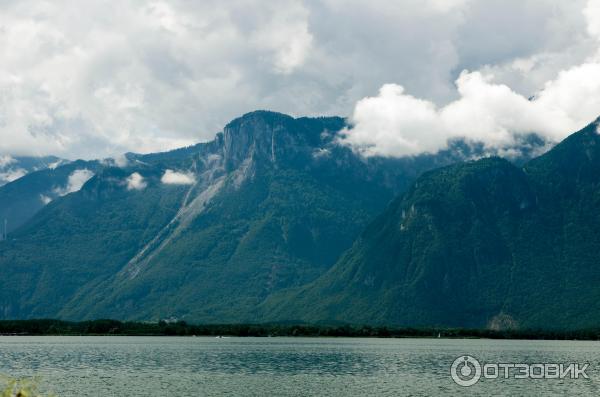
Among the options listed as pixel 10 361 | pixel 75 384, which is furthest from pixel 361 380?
pixel 10 361

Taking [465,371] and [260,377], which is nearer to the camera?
[260,377]

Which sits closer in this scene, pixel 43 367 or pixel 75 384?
pixel 75 384

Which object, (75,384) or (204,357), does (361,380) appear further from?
(204,357)

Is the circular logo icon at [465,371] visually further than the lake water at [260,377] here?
Yes

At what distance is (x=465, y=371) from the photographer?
162000 millimetres

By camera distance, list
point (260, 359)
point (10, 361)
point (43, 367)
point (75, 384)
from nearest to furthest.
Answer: point (75, 384)
point (43, 367)
point (10, 361)
point (260, 359)

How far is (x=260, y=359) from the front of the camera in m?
194

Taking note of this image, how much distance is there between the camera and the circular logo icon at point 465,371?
14062 centimetres

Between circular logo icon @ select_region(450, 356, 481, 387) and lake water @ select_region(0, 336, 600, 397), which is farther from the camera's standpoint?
circular logo icon @ select_region(450, 356, 481, 387)

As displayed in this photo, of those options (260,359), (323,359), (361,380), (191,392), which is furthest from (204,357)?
(191,392)

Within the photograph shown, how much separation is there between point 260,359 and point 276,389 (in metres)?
67.4

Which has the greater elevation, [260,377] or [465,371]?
[465,371]

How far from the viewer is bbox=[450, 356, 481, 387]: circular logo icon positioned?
140625 millimetres

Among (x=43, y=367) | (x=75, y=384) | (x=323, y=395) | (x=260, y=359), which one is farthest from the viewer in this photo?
(x=260, y=359)
